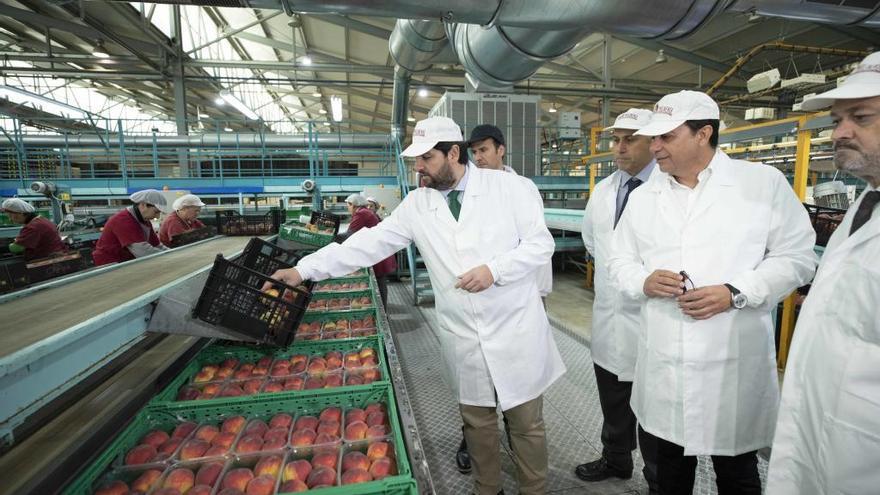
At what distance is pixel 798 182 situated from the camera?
11.9 feet

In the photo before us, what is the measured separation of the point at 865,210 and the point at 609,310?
1.27 metres

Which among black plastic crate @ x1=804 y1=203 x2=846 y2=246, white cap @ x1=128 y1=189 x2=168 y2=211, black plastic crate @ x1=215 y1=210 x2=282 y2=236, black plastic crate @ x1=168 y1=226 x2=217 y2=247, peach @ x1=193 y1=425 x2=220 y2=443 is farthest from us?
black plastic crate @ x1=215 y1=210 x2=282 y2=236

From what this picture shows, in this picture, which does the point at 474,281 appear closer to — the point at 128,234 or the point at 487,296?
the point at 487,296

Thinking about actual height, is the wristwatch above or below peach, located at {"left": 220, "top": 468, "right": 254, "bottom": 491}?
above

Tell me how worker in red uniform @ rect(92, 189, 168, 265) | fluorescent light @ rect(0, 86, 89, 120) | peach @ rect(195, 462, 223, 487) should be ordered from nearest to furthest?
1. peach @ rect(195, 462, 223, 487)
2. worker in red uniform @ rect(92, 189, 168, 265)
3. fluorescent light @ rect(0, 86, 89, 120)

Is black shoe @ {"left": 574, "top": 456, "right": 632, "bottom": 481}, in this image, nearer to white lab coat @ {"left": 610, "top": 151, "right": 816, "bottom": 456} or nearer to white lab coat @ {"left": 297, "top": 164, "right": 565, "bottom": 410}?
white lab coat @ {"left": 297, "top": 164, "right": 565, "bottom": 410}

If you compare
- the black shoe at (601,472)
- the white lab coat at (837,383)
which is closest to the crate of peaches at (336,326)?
the black shoe at (601,472)

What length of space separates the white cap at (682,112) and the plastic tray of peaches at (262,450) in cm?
156

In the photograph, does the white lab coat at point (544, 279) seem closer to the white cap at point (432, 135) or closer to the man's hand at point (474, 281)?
the white cap at point (432, 135)

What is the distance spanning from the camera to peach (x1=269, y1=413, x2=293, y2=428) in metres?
1.77

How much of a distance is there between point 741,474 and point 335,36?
41.3 ft

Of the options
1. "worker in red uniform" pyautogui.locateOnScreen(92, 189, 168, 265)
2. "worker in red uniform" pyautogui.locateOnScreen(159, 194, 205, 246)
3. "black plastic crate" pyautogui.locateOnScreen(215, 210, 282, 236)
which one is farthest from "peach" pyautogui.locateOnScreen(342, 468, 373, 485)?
"worker in red uniform" pyautogui.locateOnScreen(159, 194, 205, 246)

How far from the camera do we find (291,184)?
321 inches

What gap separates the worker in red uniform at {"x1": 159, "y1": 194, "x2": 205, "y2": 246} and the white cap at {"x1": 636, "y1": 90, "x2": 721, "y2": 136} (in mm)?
5251
